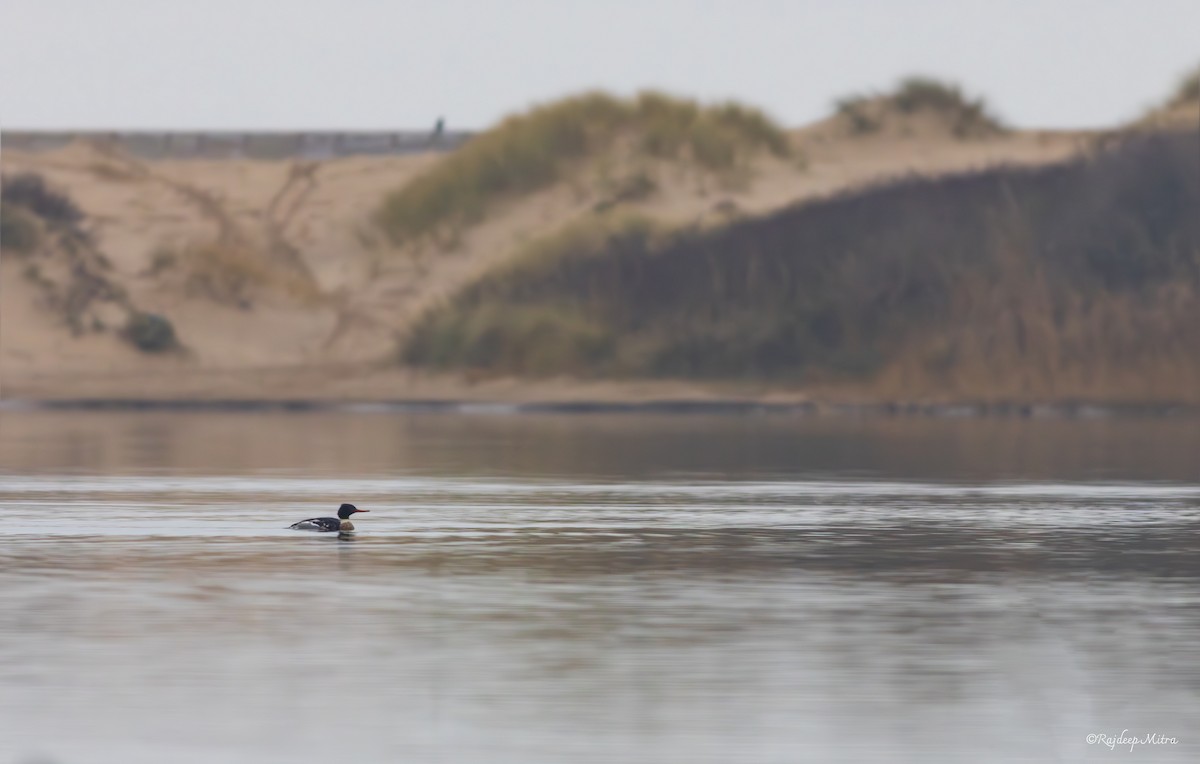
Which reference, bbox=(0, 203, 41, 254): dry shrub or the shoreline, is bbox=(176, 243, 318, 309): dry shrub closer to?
bbox=(0, 203, 41, 254): dry shrub

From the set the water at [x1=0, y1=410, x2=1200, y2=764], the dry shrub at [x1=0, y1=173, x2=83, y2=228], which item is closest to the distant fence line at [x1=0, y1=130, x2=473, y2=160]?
the dry shrub at [x1=0, y1=173, x2=83, y2=228]

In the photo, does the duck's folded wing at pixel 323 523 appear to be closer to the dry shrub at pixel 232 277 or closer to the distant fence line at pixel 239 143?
the dry shrub at pixel 232 277

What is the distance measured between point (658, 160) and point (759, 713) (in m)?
67.9

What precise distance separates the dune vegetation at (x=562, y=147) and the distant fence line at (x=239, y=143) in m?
4.48

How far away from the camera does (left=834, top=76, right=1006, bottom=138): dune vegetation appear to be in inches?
3174

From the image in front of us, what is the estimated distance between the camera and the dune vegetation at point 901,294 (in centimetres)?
6669

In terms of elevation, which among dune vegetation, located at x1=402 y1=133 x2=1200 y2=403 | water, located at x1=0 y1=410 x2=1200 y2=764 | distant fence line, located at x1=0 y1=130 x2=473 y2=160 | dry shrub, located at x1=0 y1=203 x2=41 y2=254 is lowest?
water, located at x1=0 y1=410 x2=1200 y2=764

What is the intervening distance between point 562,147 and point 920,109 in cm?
1215

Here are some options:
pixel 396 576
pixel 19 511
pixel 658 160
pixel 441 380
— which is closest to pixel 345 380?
pixel 441 380

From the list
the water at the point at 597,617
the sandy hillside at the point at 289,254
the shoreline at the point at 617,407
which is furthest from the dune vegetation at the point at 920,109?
the water at the point at 597,617

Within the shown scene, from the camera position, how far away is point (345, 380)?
67812 mm

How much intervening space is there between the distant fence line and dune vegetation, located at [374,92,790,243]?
176 inches

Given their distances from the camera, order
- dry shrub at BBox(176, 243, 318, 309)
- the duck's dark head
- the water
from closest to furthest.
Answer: the water → the duck's dark head → dry shrub at BBox(176, 243, 318, 309)

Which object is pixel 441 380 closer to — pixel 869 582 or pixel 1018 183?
pixel 1018 183
